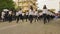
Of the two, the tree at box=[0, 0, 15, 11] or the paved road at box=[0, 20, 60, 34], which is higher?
the tree at box=[0, 0, 15, 11]

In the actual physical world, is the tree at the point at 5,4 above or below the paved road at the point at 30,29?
above

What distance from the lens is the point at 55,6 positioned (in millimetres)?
76812

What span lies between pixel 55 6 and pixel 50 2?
335 cm

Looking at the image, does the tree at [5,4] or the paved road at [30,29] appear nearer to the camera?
the paved road at [30,29]

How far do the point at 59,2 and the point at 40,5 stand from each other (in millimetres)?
8054

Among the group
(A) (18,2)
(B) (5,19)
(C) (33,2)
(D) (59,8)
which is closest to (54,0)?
(D) (59,8)

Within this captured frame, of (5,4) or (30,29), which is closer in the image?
(30,29)

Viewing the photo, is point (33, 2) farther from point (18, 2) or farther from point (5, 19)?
point (5, 19)

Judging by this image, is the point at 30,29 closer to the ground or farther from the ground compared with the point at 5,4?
closer to the ground

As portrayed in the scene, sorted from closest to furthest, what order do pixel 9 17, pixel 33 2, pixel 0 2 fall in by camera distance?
1. pixel 9 17
2. pixel 0 2
3. pixel 33 2

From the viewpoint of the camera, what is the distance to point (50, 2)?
79.6 metres

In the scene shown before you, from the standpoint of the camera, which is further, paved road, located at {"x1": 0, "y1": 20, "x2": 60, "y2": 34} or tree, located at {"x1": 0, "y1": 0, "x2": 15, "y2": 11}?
Result: tree, located at {"x1": 0, "y1": 0, "x2": 15, "y2": 11}

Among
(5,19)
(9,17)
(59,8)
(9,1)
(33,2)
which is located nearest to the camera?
(9,17)

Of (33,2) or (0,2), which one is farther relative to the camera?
(33,2)
